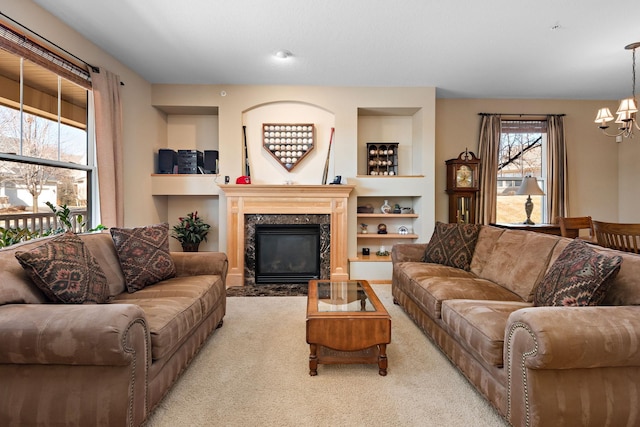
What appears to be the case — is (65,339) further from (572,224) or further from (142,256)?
(572,224)

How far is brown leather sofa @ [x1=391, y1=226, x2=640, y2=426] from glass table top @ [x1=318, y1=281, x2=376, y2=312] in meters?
0.53

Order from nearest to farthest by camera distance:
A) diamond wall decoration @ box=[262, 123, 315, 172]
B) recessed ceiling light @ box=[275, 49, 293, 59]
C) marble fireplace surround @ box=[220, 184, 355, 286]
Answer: recessed ceiling light @ box=[275, 49, 293, 59] → marble fireplace surround @ box=[220, 184, 355, 286] → diamond wall decoration @ box=[262, 123, 315, 172]

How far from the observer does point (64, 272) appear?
175 centimetres

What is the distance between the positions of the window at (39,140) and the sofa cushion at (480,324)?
3.23 m

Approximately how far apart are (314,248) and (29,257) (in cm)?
328

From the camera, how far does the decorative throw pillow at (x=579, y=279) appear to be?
1.61 m

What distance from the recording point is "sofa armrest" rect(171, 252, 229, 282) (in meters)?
2.87

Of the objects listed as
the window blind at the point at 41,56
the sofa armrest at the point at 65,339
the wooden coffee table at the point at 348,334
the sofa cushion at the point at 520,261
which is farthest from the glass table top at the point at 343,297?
the window blind at the point at 41,56

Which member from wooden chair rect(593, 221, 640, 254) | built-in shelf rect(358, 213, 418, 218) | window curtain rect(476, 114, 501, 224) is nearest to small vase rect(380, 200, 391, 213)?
built-in shelf rect(358, 213, 418, 218)

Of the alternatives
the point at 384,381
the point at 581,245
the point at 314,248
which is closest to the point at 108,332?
the point at 384,381

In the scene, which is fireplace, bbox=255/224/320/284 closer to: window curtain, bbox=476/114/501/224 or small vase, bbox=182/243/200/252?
small vase, bbox=182/243/200/252

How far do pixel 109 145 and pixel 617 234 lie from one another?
4.79m

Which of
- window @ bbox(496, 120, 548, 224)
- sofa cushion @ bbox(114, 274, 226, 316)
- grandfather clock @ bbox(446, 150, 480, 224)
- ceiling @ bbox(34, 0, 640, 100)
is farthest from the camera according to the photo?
window @ bbox(496, 120, 548, 224)

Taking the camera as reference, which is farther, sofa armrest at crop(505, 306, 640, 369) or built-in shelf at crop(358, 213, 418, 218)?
built-in shelf at crop(358, 213, 418, 218)
